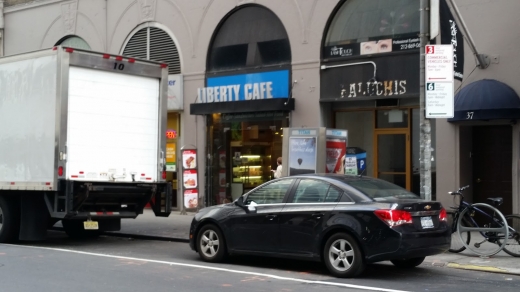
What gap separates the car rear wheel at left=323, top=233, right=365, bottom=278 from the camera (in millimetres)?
10009

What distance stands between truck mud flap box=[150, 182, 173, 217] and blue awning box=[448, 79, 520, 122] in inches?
237

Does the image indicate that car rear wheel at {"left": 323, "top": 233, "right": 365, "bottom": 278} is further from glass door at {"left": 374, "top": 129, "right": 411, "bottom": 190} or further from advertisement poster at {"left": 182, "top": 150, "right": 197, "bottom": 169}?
advertisement poster at {"left": 182, "top": 150, "right": 197, "bottom": 169}

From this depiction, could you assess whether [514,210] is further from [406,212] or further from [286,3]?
[286,3]

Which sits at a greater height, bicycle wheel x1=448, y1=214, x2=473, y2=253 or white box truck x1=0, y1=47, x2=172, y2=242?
white box truck x1=0, y1=47, x2=172, y2=242

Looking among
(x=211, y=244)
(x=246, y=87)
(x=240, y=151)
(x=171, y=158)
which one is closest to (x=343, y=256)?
(x=211, y=244)

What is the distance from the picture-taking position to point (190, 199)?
19.6 m

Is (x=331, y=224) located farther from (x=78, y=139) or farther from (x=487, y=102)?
(x=487, y=102)

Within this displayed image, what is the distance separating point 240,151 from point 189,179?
1.67m

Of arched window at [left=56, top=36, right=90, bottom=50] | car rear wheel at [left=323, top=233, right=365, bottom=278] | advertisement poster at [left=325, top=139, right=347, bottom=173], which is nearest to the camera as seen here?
car rear wheel at [left=323, top=233, right=365, bottom=278]

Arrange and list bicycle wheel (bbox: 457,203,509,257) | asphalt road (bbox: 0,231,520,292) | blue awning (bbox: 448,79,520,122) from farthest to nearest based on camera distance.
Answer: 1. blue awning (bbox: 448,79,520,122)
2. bicycle wheel (bbox: 457,203,509,257)
3. asphalt road (bbox: 0,231,520,292)

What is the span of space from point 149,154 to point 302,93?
16.7 ft

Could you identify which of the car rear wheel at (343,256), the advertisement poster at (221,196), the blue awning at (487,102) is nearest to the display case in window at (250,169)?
the advertisement poster at (221,196)

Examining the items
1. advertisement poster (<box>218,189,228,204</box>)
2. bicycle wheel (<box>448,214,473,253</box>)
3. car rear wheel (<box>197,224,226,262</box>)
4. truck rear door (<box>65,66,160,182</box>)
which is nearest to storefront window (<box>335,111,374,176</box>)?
advertisement poster (<box>218,189,228,204</box>)

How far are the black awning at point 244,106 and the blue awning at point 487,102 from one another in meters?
4.87
